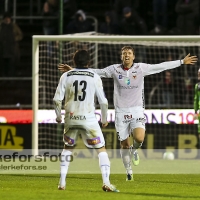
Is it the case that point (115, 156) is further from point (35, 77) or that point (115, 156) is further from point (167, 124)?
point (35, 77)

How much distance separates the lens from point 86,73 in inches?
429

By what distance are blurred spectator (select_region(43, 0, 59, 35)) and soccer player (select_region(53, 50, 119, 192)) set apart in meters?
11.7

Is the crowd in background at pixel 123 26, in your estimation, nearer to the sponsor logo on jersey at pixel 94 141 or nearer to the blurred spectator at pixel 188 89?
the blurred spectator at pixel 188 89

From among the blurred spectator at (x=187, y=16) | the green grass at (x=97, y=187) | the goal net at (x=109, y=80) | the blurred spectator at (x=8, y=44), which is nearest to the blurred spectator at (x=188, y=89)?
the goal net at (x=109, y=80)

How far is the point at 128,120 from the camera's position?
44.0 ft

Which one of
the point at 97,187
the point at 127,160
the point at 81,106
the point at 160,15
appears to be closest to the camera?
the point at 81,106

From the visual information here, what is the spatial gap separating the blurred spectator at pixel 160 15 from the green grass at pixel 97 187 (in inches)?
355

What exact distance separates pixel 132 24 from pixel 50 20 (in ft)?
7.66

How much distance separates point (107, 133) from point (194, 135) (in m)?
2.06

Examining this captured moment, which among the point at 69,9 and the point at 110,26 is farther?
the point at 69,9

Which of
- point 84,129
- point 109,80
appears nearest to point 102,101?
point 84,129

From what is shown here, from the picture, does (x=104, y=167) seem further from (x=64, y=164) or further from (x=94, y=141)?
(x=64, y=164)

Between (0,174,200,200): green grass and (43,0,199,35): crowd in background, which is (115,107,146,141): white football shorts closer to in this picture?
(0,174,200,200): green grass

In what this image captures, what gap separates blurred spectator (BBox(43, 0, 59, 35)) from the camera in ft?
74.0
